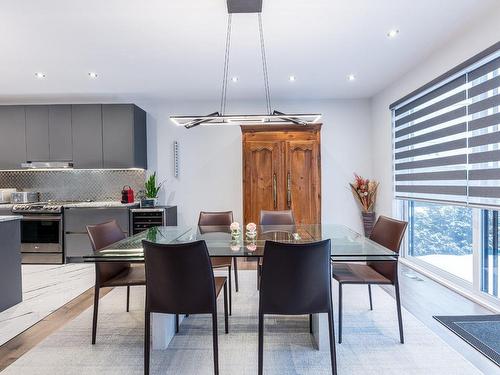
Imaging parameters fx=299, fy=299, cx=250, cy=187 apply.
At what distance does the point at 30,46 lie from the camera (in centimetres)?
313

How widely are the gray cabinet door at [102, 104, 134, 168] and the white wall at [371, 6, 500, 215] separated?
3.85 metres

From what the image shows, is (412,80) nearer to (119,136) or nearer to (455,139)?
(455,139)

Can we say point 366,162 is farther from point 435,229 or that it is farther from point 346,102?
point 435,229

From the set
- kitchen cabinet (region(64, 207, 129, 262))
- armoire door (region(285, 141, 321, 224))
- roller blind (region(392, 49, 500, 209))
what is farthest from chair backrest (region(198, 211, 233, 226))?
roller blind (region(392, 49, 500, 209))

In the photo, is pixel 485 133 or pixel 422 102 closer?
pixel 485 133

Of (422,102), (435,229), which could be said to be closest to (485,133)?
(422,102)

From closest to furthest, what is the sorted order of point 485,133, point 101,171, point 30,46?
point 485,133 < point 30,46 < point 101,171

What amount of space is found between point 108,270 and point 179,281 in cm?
94

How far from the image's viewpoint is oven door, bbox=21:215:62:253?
4496 mm

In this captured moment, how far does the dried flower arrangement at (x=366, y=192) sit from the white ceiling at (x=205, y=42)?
1493mm

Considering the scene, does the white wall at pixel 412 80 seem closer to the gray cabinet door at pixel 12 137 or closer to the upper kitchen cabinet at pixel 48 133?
the upper kitchen cabinet at pixel 48 133

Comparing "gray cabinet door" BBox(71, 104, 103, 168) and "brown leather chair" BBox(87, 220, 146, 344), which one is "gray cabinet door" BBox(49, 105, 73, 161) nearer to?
"gray cabinet door" BBox(71, 104, 103, 168)

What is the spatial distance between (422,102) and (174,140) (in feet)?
12.4

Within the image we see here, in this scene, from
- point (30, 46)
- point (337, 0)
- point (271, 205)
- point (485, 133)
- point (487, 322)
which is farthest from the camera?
point (271, 205)
